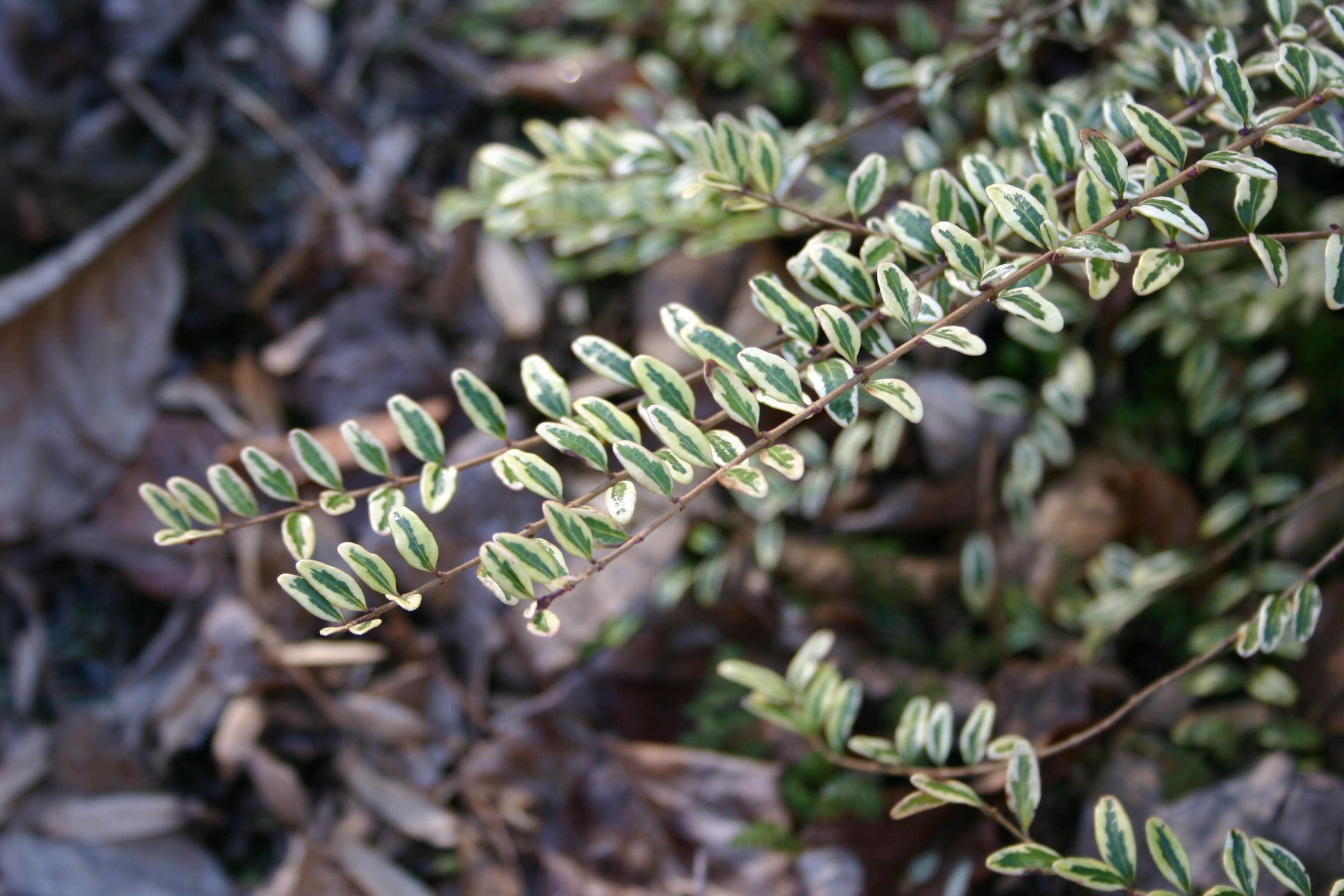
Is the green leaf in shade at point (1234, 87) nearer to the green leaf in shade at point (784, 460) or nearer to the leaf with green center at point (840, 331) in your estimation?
the leaf with green center at point (840, 331)

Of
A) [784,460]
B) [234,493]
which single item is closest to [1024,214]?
[784,460]

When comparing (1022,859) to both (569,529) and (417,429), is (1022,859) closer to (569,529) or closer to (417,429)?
(569,529)

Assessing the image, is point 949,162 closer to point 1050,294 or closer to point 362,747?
point 1050,294

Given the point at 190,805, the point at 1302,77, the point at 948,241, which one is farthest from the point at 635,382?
the point at 190,805

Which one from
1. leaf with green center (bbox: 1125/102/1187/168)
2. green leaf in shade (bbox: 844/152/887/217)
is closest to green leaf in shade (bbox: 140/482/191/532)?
green leaf in shade (bbox: 844/152/887/217)

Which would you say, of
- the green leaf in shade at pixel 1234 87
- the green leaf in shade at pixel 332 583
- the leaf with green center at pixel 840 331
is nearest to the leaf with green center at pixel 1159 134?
the green leaf in shade at pixel 1234 87

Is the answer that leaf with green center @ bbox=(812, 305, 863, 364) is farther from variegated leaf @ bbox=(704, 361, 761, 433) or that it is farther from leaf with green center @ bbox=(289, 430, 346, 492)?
leaf with green center @ bbox=(289, 430, 346, 492)
